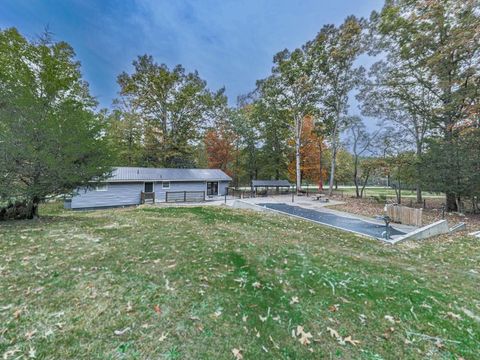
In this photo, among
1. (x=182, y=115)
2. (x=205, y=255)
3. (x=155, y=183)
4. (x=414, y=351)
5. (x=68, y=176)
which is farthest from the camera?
(x=182, y=115)

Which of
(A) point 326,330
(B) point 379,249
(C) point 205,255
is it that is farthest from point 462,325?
(C) point 205,255

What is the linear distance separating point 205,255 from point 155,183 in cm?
1511

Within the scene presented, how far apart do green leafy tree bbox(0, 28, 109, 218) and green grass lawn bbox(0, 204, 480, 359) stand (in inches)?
109

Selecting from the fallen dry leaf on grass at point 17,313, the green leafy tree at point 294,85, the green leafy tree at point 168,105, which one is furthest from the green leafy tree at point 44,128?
the green leafy tree at point 294,85

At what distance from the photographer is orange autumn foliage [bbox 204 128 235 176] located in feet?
92.4

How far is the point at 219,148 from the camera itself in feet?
94.2

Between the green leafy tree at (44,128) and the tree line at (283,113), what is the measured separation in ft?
0.12

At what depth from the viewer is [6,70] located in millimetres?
7969

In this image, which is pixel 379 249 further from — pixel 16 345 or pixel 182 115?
pixel 182 115

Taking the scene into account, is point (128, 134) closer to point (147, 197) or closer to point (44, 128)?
point (147, 197)

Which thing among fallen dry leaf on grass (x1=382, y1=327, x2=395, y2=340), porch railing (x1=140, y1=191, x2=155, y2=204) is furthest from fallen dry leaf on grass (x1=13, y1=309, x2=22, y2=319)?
porch railing (x1=140, y1=191, x2=155, y2=204)

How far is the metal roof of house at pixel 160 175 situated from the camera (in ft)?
54.1

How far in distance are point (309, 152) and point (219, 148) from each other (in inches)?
470

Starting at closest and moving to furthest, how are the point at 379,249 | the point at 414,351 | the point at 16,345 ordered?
the point at 16,345 → the point at 414,351 → the point at 379,249
